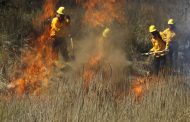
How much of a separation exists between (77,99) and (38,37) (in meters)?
9.55

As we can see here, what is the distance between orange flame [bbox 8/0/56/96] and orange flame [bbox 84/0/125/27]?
2.10 metres

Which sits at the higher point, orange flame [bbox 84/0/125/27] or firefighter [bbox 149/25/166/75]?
orange flame [bbox 84/0/125/27]

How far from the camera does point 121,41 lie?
17422 mm

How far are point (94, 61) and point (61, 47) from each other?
1416 millimetres

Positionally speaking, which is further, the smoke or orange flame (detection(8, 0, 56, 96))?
the smoke

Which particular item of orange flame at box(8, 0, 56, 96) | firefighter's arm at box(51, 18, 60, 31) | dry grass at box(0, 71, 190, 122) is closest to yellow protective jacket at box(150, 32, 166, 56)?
firefighter's arm at box(51, 18, 60, 31)

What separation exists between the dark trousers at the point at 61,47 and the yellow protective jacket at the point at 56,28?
0.18m

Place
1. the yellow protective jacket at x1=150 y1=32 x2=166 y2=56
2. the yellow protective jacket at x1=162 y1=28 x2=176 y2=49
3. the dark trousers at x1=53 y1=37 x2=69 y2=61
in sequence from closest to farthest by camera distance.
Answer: the yellow protective jacket at x1=150 y1=32 x2=166 y2=56 < the dark trousers at x1=53 y1=37 x2=69 y2=61 < the yellow protective jacket at x1=162 y1=28 x2=176 y2=49

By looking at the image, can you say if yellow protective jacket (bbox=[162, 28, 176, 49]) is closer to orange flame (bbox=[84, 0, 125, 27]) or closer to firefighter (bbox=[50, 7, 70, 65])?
firefighter (bbox=[50, 7, 70, 65])

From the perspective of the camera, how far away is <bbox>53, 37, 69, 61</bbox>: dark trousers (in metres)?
13.5

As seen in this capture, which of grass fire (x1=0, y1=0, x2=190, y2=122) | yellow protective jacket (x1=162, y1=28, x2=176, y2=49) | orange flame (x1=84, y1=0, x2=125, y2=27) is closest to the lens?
grass fire (x1=0, y1=0, x2=190, y2=122)

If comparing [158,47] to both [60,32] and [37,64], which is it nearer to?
[60,32]

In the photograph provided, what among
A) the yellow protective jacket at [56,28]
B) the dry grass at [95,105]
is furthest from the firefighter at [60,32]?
the dry grass at [95,105]

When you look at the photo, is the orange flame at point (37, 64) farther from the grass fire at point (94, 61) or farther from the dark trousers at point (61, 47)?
the dark trousers at point (61, 47)
